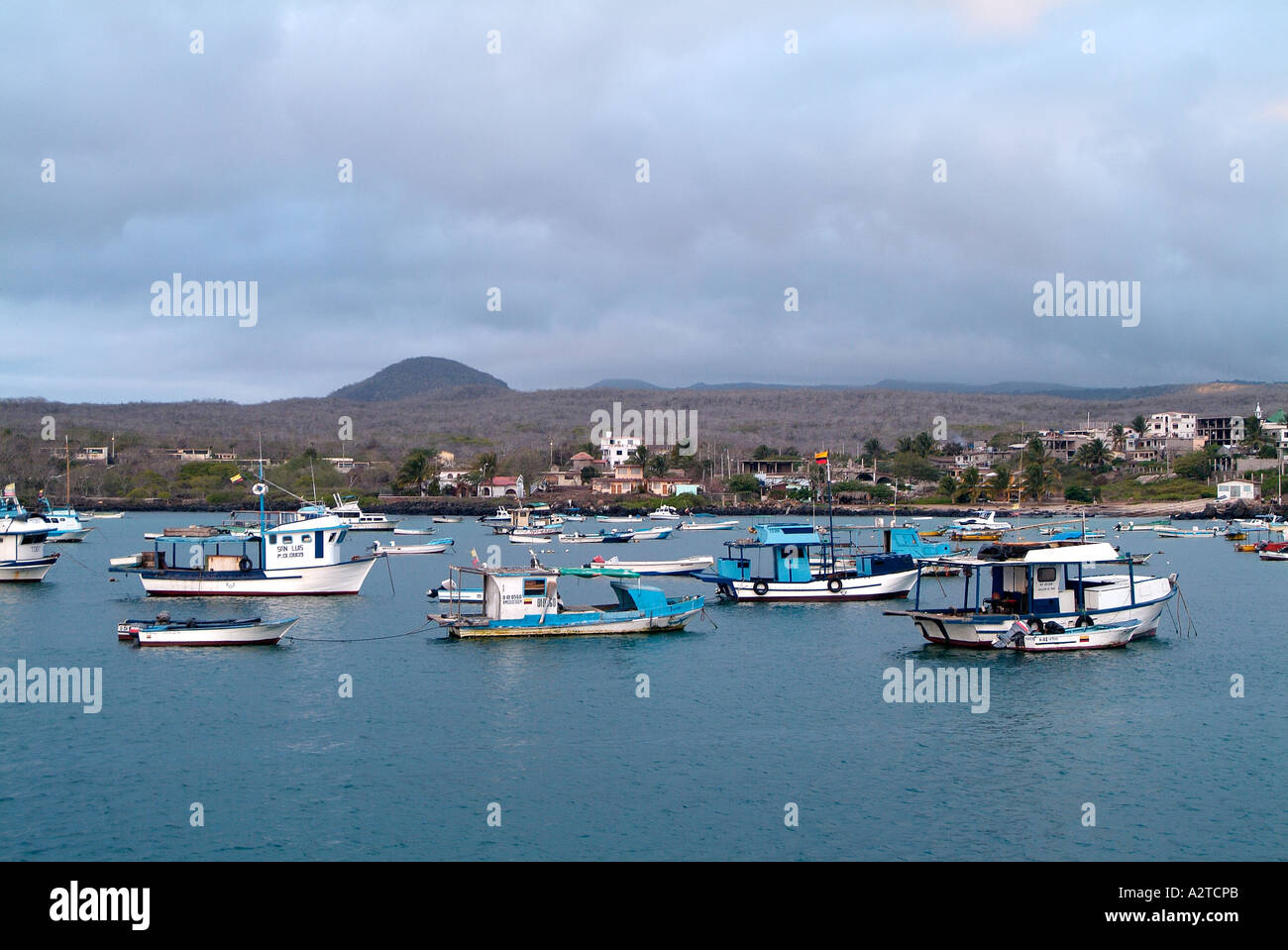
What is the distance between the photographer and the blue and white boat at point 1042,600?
36.7 meters

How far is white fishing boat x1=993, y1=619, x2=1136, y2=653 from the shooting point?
36.5 m

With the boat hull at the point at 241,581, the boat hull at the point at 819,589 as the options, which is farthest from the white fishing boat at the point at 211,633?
the boat hull at the point at 819,589

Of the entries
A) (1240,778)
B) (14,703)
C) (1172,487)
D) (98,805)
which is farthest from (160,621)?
(1172,487)

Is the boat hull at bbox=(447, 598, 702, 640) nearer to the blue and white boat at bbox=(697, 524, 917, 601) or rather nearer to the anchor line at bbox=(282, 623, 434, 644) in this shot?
the anchor line at bbox=(282, 623, 434, 644)

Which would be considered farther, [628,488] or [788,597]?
[628,488]

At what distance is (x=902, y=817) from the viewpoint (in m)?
21.4

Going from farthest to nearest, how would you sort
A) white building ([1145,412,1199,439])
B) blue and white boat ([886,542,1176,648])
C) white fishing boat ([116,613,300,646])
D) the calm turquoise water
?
white building ([1145,412,1199,439]) → white fishing boat ([116,613,300,646]) → blue and white boat ([886,542,1176,648]) → the calm turquoise water

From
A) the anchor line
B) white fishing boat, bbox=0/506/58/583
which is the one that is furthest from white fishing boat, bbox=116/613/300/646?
white fishing boat, bbox=0/506/58/583

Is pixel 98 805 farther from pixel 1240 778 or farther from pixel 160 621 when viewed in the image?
pixel 1240 778

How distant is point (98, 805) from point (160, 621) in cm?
1863

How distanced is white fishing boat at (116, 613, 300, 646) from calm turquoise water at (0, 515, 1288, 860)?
0.62 meters

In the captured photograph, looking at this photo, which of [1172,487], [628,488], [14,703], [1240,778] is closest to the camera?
[1240,778]
